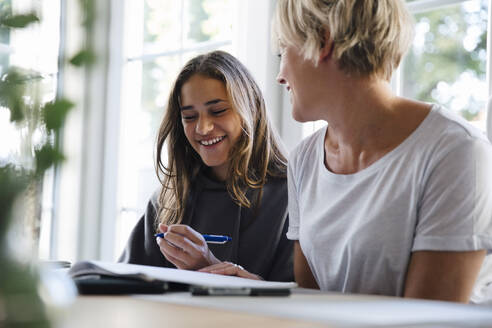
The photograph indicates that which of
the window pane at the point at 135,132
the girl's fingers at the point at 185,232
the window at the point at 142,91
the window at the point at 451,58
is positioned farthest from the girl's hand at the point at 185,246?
the window pane at the point at 135,132

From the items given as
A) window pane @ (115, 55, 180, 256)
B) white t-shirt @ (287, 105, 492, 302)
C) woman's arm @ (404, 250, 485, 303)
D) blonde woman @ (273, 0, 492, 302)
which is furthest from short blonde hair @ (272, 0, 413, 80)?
window pane @ (115, 55, 180, 256)

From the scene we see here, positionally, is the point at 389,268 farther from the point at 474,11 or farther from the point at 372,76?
the point at 474,11

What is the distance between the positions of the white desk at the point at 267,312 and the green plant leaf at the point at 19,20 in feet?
1.03

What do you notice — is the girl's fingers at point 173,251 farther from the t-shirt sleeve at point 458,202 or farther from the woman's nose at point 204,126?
the t-shirt sleeve at point 458,202

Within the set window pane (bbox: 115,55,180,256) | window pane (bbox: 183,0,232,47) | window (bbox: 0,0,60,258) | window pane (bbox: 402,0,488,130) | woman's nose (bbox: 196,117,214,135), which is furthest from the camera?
window pane (bbox: 115,55,180,256)

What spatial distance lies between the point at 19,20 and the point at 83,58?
4 cm

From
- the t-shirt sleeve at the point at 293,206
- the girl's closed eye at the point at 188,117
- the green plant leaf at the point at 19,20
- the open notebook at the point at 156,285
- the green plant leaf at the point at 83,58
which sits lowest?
the open notebook at the point at 156,285

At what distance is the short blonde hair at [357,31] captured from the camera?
4.18ft

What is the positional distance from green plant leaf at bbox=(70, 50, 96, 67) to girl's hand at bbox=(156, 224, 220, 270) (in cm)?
133

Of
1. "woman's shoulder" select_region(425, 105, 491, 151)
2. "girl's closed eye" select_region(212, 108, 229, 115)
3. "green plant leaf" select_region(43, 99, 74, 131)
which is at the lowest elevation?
"green plant leaf" select_region(43, 99, 74, 131)

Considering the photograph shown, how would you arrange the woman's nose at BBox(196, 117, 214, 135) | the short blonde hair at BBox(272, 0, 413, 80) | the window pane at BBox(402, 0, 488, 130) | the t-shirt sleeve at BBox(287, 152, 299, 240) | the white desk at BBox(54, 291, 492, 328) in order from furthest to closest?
the woman's nose at BBox(196, 117, 214, 135)
the window pane at BBox(402, 0, 488, 130)
the t-shirt sleeve at BBox(287, 152, 299, 240)
the short blonde hair at BBox(272, 0, 413, 80)
the white desk at BBox(54, 291, 492, 328)

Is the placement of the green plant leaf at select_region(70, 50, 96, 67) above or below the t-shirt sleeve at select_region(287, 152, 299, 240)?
above

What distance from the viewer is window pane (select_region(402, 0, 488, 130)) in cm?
182

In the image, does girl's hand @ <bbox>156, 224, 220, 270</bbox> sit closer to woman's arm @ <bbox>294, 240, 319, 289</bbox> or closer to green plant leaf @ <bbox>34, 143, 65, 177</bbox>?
woman's arm @ <bbox>294, 240, 319, 289</bbox>
